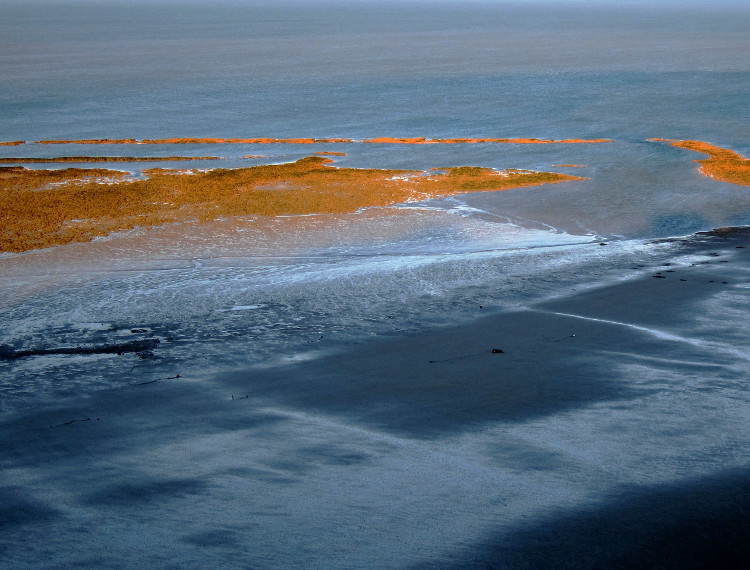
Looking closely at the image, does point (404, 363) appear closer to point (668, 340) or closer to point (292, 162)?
point (668, 340)

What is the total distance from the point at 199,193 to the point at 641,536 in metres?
15.1

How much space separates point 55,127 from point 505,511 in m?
28.1

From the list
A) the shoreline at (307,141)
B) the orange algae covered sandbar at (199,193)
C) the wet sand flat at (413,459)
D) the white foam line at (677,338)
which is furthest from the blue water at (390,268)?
the orange algae covered sandbar at (199,193)

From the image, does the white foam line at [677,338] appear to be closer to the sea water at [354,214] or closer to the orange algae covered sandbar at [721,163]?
the sea water at [354,214]

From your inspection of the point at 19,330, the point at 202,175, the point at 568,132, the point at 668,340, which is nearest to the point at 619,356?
the point at 668,340

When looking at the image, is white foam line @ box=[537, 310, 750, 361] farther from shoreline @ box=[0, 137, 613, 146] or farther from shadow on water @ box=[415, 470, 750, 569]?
shoreline @ box=[0, 137, 613, 146]

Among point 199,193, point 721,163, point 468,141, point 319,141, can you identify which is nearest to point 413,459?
point 199,193

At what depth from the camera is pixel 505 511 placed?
6.29 m

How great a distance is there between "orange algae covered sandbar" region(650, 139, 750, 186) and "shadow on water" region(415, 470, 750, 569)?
15.3m

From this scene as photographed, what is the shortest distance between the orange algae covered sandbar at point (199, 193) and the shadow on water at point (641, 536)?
473 inches

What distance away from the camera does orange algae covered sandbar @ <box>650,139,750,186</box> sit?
792 inches

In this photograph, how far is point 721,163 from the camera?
71.1 feet

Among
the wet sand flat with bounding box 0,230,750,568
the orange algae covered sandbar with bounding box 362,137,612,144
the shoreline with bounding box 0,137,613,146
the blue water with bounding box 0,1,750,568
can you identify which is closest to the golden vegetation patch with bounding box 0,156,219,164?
the blue water with bounding box 0,1,750,568

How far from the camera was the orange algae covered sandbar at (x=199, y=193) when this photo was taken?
16.6 meters
